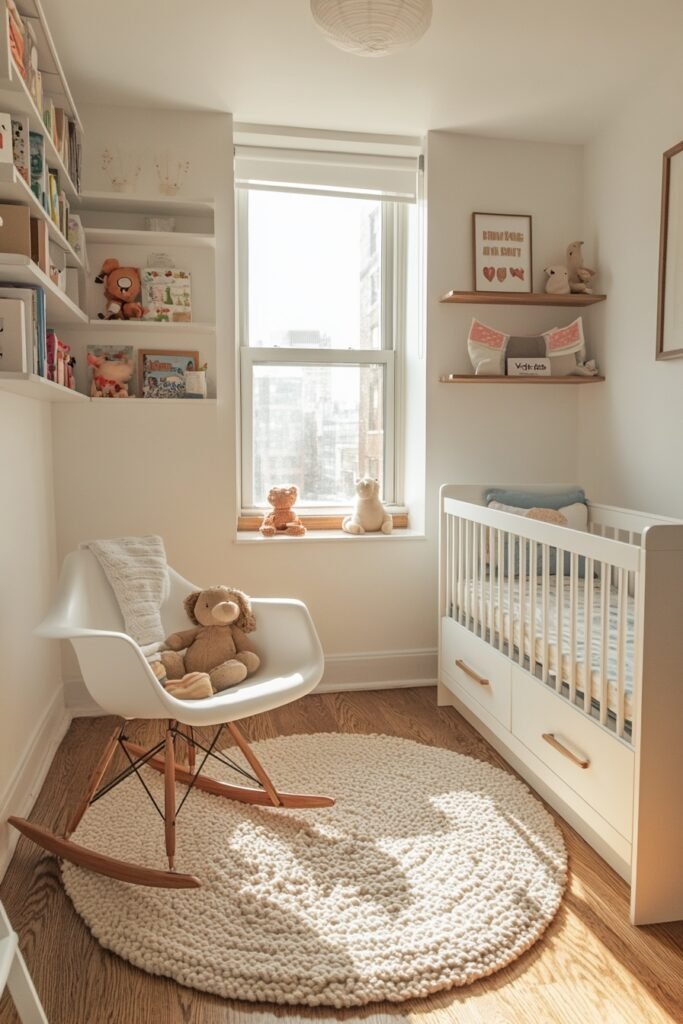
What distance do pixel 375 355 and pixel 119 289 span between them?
114 centimetres

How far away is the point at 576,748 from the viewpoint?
1867 mm

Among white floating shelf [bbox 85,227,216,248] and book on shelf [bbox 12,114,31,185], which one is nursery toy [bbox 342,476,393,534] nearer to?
white floating shelf [bbox 85,227,216,248]

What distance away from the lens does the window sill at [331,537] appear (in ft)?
10.1

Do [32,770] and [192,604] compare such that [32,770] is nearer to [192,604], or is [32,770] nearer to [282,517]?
[192,604]

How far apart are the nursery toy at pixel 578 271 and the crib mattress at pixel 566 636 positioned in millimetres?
1220

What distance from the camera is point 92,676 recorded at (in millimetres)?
1781

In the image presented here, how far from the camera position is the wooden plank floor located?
1.39m

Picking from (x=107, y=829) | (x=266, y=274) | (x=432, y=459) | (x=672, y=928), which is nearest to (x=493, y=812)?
(x=672, y=928)

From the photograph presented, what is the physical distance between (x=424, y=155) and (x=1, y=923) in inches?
119

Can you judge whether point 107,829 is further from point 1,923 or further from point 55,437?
point 55,437

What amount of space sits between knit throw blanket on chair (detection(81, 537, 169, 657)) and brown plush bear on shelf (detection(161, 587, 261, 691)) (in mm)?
65

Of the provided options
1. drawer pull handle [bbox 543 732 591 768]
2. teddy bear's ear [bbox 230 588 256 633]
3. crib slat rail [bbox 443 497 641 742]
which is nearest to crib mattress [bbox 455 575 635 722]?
crib slat rail [bbox 443 497 641 742]

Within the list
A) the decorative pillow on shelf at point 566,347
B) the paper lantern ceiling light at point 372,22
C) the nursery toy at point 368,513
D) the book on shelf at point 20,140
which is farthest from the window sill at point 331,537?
the paper lantern ceiling light at point 372,22

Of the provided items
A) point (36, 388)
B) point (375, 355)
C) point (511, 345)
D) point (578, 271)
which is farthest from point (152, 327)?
point (578, 271)
